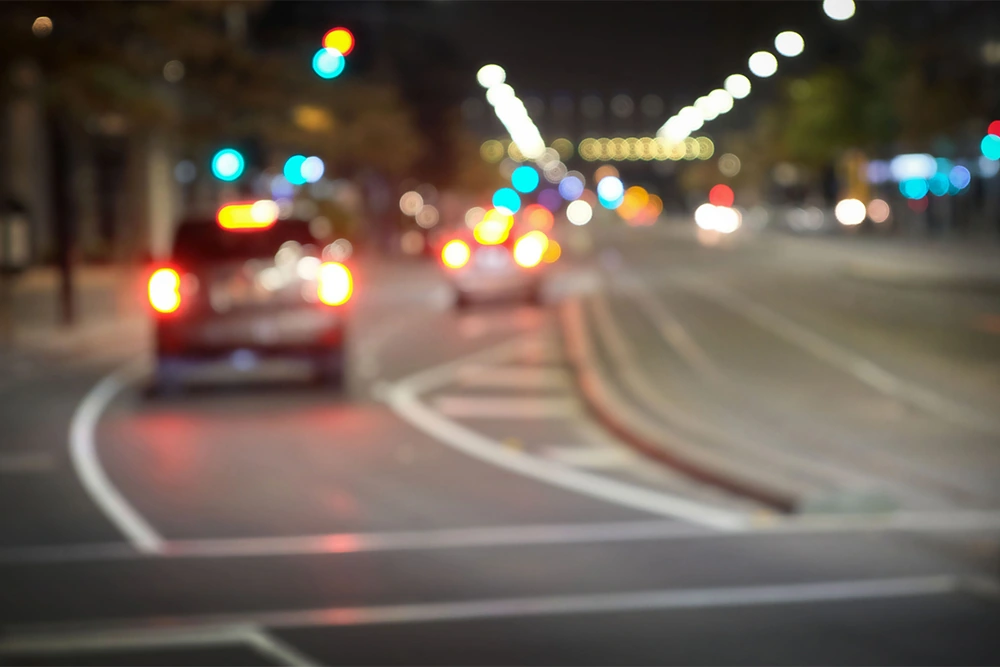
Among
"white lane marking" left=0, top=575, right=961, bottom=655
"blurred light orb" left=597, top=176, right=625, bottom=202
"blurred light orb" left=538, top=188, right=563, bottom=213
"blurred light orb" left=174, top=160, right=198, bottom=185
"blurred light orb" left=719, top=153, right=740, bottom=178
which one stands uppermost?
"blurred light orb" left=719, top=153, right=740, bottom=178

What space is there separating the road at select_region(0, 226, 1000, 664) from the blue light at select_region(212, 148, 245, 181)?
806 cm

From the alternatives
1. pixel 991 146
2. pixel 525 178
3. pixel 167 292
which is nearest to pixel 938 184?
pixel 525 178

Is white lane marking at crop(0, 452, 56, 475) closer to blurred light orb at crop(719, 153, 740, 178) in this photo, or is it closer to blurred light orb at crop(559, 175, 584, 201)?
blurred light orb at crop(559, 175, 584, 201)

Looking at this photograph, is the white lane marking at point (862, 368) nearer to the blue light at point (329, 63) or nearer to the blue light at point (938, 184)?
the blue light at point (329, 63)

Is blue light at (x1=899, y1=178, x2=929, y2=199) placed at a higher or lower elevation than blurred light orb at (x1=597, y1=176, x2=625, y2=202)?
lower

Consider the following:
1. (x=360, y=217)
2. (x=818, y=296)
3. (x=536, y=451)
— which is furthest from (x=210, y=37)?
(x=360, y=217)

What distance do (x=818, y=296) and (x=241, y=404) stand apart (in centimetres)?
2109

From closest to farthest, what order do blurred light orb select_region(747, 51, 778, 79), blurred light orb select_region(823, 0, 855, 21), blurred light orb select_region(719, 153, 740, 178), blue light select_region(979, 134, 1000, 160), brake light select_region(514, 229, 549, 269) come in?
1. brake light select_region(514, 229, 549, 269)
2. blurred light orb select_region(823, 0, 855, 21)
3. blue light select_region(979, 134, 1000, 160)
4. blurred light orb select_region(747, 51, 778, 79)
5. blurred light orb select_region(719, 153, 740, 178)

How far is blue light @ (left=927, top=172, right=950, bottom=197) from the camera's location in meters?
79.9

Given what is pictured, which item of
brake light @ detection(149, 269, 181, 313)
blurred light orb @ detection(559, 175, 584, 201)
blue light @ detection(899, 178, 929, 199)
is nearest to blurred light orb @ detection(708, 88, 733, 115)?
blue light @ detection(899, 178, 929, 199)

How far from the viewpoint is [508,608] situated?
8031mm

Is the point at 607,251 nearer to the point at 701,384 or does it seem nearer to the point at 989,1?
the point at 989,1

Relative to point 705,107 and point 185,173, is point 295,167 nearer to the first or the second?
point 185,173

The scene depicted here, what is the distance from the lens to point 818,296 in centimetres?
3581
